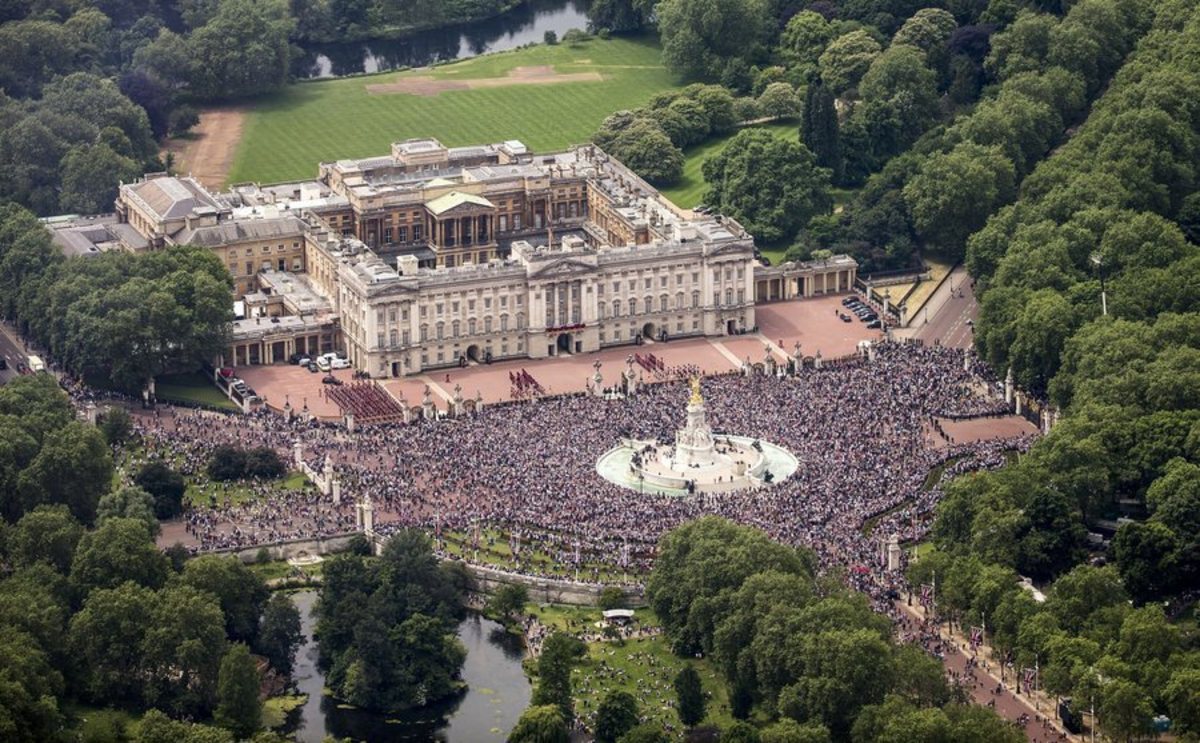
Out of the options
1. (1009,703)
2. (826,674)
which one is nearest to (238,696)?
(826,674)

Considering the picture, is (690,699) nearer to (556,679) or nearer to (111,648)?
(556,679)

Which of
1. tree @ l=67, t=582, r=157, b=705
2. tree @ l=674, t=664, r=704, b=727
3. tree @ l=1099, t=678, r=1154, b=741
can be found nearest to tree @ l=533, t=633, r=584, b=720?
tree @ l=674, t=664, r=704, b=727

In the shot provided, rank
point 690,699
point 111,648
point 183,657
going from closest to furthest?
point 690,699
point 183,657
point 111,648

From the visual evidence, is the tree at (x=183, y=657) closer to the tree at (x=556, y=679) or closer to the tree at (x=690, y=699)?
the tree at (x=556, y=679)

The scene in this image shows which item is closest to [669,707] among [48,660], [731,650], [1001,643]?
[731,650]

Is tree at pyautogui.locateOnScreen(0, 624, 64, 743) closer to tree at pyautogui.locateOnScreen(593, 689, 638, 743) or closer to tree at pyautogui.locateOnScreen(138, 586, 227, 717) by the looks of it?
tree at pyautogui.locateOnScreen(138, 586, 227, 717)

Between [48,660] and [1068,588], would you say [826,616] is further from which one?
[48,660]
